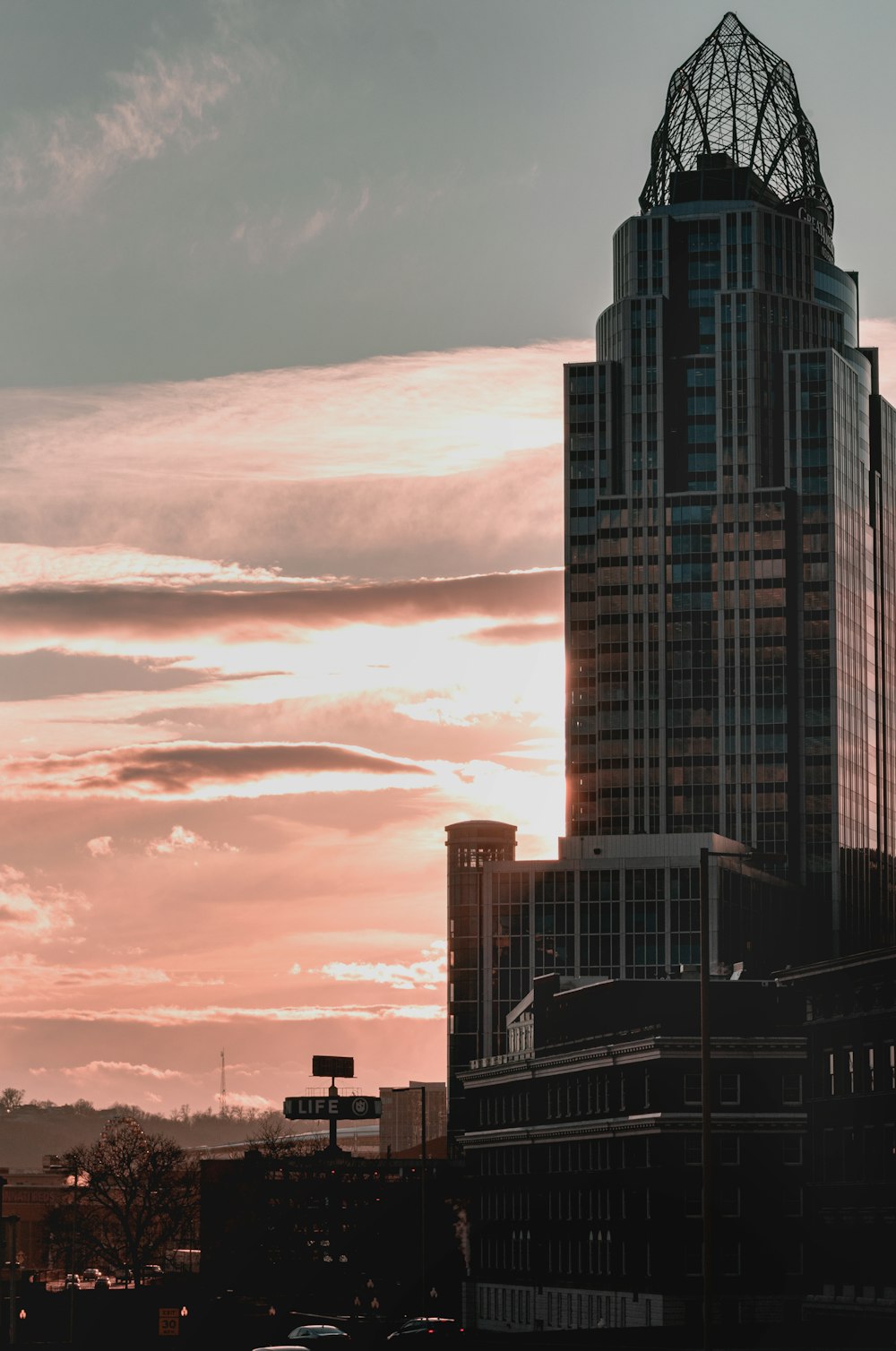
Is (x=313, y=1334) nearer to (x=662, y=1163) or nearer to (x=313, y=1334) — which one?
(x=313, y=1334)

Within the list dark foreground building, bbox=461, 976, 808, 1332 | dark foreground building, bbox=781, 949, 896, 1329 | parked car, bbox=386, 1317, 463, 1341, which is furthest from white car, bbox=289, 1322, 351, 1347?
dark foreground building, bbox=461, 976, 808, 1332

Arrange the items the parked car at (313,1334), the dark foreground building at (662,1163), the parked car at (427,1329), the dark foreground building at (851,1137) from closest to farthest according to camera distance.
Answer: the parked car at (427,1329)
the parked car at (313,1334)
the dark foreground building at (851,1137)
the dark foreground building at (662,1163)

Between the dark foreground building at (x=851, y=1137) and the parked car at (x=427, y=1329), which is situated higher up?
the dark foreground building at (x=851, y=1137)

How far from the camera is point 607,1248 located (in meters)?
154

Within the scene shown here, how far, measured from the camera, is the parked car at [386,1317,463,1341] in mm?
103562

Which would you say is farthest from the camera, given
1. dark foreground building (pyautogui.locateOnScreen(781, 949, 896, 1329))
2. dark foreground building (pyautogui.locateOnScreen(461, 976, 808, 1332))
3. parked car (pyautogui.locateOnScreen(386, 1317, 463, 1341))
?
dark foreground building (pyautogui.locateOnScreen(461, 976, 808, 1332))

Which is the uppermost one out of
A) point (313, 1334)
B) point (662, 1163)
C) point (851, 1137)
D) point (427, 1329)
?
point (851, 1137)

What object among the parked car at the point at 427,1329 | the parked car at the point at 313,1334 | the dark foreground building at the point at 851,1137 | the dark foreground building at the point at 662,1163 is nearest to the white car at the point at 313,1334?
the parked car at the point at 313,1334

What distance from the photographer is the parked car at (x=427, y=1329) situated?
10356cm

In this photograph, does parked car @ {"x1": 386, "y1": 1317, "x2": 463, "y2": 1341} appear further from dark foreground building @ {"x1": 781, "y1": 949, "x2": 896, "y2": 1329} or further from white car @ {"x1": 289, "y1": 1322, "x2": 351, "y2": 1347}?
dark foreground building @ {"x1": 781, "y1": 949, "x2": 896, "y2": 1329}

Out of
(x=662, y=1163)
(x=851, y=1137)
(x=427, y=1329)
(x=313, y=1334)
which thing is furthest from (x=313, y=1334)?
(x=851, y=1137)

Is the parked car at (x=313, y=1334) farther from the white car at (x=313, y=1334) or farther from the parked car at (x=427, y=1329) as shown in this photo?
the parked car at (x=427, y=1329)

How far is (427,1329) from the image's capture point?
11031 centimetres

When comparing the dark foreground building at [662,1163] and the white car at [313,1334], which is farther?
the dark foreground building at [662,1163]
